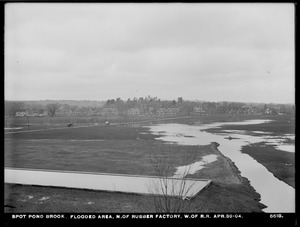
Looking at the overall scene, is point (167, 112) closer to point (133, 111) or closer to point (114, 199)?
point (133, 111)

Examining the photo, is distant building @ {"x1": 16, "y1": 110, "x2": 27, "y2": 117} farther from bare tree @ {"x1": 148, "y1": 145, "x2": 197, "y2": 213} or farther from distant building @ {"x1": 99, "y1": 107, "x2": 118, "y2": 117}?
bare tree @ {"x1": 148, "y1": 145, "x2": 197, "y2": 213}

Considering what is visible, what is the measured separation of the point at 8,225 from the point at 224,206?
14.3 ft

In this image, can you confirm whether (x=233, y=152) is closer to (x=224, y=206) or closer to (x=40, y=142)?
(x=224, y=206)

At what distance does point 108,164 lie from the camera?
26.7 ft

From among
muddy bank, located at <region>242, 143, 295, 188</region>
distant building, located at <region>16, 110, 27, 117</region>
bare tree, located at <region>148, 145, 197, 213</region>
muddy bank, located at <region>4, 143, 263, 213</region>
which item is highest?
distant building, located at <region>16, 110, 27, 117</region>

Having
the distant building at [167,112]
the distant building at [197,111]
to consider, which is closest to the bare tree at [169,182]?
the distant building at [167,112]

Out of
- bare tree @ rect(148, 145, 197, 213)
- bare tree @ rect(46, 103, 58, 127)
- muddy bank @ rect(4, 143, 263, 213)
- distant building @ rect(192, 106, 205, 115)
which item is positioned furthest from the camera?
distant building @ rect(192, 106, 205, 115)

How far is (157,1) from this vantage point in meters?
3.61

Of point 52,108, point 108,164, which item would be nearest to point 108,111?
point 52,108

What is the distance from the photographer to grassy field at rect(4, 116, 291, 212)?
5113mm

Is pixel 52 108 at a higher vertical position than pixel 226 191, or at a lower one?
higher

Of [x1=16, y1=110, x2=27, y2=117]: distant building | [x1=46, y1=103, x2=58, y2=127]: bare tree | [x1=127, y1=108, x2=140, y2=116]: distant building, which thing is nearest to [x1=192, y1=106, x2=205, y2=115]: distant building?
[x1=127, y1=108, x2=140, y2=116]: distant building

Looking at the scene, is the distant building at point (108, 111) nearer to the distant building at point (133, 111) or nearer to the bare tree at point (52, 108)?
the distant building at point (133, 111)

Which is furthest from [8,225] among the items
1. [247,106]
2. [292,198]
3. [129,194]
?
[247,106]
